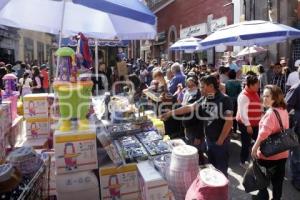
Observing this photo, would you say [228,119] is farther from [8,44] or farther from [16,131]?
[8,44]

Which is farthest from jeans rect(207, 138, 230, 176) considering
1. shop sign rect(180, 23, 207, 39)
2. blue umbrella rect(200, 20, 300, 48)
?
shop sign rect(180, 23, 207, 39)

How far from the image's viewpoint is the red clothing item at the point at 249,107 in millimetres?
5750

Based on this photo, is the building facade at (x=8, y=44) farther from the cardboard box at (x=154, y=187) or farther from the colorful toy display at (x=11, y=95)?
the cardboard box at (x=154, y=187)

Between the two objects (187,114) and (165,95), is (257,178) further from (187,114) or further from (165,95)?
(165,95)

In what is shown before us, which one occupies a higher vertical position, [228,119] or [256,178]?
[228,119]

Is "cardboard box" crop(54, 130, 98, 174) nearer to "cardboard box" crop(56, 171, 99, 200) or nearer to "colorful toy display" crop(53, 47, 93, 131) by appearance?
"cardboard box" crop(56, 171, 99, 200)

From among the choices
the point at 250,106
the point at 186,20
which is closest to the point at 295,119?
the point at 250,106

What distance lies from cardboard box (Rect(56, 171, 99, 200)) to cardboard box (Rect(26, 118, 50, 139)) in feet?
5.00

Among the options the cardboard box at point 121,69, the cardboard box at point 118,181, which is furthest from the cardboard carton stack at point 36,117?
the cardboard box at point 121,69

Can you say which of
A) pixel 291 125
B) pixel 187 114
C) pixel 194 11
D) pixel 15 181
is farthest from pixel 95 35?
pixel 194 11

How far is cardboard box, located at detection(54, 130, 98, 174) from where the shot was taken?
320 cm

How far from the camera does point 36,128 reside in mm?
4566

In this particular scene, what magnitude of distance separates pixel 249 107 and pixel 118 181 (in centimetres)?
328

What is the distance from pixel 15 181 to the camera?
7.60 ft
